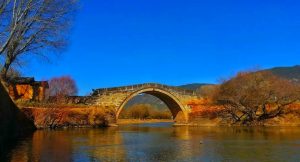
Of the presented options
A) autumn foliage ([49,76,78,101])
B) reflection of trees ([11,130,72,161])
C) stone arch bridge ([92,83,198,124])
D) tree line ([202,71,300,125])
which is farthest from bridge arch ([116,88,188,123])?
reflection of trees ([11,130,72,161])

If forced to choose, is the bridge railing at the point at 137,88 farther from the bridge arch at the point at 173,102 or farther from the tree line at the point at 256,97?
the tree line at the point at 256,97

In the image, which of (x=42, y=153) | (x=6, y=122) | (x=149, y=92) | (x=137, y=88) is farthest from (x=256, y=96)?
(x=42, y=153)

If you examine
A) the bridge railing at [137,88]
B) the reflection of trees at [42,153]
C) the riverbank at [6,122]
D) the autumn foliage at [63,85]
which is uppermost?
the autumn foliage at [63,85]

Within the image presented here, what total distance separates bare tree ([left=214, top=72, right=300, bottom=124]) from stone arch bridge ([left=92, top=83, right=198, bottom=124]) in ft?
39.5

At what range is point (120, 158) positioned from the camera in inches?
812

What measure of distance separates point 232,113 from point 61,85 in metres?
47.0

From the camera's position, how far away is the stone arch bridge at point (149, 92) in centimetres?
6191

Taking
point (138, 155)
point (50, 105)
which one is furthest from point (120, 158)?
point (50, 105)

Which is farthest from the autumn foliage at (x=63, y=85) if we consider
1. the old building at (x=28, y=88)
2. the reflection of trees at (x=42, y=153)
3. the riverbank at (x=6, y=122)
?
the reflection of trees at (x=42, y=153)

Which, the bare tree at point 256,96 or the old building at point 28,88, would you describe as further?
the old building at point 28,88

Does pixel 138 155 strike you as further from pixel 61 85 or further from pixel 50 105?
pixel 61 85

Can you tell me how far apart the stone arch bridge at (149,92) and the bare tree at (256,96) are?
12037mm

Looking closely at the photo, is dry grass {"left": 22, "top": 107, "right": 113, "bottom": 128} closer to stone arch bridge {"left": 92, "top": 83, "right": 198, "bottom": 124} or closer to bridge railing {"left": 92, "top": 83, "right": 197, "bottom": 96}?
stone arch bridge {"left": 92, "top": 83, "right": 198, "bottom": 124}

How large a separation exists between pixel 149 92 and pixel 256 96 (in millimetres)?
20074
